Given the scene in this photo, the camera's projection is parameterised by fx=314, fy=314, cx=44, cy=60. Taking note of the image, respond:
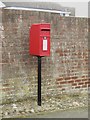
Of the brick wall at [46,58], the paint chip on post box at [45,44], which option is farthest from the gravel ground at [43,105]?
the paint chip on post box at [45,44]

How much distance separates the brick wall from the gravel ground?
0.58 ft

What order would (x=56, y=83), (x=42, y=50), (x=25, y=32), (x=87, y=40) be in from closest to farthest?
(x=42, y=50) < (x=25, y=32) < (x=56, y=83) < (x=87, y=40)

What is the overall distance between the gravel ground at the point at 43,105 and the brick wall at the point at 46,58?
0.18 m

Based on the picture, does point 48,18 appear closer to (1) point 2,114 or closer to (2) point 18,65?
(2) point 18,65

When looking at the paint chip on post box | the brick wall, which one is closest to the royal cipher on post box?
the paint chip on post box

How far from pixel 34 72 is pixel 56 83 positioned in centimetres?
69

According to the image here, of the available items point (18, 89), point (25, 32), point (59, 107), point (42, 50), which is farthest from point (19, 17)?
point (59, 107)

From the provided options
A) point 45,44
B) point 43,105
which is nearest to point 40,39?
point 45,44

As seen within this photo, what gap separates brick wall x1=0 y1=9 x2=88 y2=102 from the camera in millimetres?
7090

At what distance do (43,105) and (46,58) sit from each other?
1.23 metres

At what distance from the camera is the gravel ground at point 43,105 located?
6.42 m

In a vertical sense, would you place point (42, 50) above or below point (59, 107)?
above

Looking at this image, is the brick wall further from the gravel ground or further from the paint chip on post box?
the paint chip on post box

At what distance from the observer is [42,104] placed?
7.11 metres
